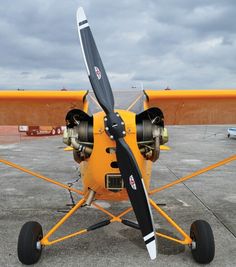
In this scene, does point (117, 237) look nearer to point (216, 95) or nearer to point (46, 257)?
point (46, 257)

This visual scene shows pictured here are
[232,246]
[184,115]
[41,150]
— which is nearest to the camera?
[232,246]

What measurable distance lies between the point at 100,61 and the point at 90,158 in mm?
1194

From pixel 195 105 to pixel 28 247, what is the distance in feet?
11.2

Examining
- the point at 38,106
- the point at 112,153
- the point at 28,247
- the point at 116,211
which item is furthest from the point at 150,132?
the point at 116,211

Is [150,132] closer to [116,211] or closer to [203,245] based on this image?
[203,245]

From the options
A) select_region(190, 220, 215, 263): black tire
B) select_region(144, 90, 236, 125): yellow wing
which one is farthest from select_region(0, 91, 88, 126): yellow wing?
select_region(190, 220, 215, 263): black tire

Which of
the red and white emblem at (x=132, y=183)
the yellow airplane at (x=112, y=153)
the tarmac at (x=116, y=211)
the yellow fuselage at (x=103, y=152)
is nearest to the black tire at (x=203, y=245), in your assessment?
the yellow airplane at (x=112, y=153)

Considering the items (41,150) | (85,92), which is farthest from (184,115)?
(41,150)

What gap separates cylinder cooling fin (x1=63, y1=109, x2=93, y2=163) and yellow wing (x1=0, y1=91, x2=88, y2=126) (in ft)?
3.08

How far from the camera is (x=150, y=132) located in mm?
3689

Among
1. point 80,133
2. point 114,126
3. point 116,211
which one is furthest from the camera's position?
point 116,211

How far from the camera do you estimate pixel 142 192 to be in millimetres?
3414

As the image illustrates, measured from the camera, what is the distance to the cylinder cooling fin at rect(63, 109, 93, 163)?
12.1ft

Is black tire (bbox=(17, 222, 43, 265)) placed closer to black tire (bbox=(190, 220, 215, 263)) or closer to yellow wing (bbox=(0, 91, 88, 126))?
yellow wing (bbox=(0, 91, 88, 126))
